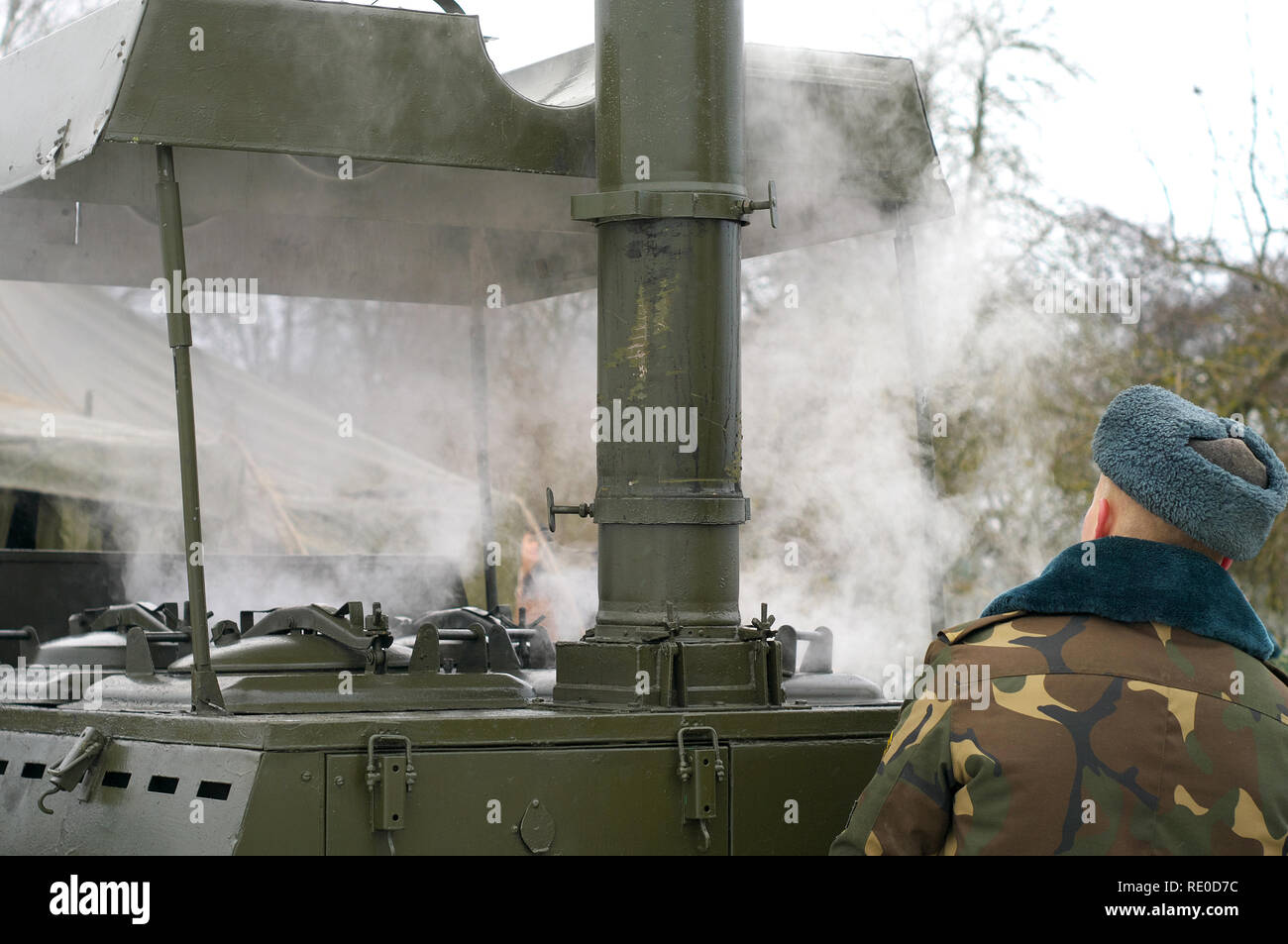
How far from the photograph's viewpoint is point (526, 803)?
384cm

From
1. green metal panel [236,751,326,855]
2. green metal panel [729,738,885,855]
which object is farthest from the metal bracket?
green metal panel [729,738,885,855]

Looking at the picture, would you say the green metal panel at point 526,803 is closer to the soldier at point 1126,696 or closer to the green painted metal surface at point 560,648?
the green painted metal surface at point 560,648

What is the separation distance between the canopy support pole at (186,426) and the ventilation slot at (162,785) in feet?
0.60

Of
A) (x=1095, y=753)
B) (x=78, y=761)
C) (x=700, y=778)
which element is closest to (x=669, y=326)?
(x=700, y=778)

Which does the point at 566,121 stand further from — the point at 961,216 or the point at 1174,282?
the point at 1174,282

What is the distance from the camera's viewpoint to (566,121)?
4617 millimetres

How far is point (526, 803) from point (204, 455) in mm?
3432

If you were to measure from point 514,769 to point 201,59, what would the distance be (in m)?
1.87

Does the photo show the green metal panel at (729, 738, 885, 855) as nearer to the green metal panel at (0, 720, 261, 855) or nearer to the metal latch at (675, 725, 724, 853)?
the metal latch at (675, 725, 724, 853)

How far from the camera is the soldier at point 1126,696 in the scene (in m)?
→ 2.52

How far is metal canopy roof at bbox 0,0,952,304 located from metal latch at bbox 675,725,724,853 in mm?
1620

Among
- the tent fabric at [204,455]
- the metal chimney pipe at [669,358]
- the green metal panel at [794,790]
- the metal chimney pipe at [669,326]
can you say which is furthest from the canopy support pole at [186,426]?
the tent fabric at [204,455]

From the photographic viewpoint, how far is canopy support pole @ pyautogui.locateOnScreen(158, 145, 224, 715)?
13.1 feet

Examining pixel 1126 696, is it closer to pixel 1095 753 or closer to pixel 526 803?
pixel 1095 753
